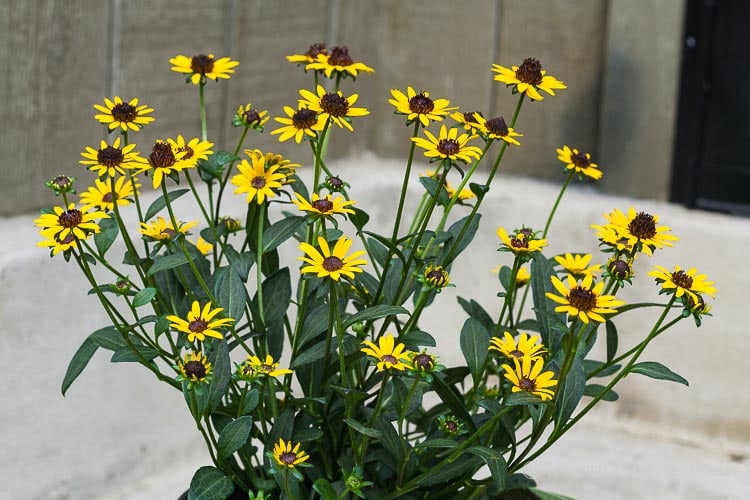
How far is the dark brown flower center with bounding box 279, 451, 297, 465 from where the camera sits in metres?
0.71

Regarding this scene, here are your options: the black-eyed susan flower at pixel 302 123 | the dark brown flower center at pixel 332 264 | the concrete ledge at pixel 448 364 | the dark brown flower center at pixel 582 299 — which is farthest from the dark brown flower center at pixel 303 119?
the concrete ledge at pixel 448 364

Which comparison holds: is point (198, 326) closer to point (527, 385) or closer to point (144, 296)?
point (144, 296)

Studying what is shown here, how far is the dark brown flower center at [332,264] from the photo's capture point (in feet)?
2.26

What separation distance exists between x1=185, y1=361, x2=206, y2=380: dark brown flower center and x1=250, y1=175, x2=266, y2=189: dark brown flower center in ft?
0.46

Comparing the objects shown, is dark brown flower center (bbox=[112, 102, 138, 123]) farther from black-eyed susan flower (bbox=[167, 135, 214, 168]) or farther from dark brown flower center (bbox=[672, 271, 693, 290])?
dark brown flower center (bbox=[672, 271, 693, 290])

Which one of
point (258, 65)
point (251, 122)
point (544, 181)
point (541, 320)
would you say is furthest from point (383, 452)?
point (544, 181)

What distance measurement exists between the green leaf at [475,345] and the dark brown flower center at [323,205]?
0.16 metres

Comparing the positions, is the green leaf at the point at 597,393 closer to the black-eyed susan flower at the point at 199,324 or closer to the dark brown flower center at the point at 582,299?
the dark brown flower center at the point at 582,299

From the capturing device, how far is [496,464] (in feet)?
2.41

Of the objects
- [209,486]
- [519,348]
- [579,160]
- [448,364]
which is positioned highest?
[579,160]

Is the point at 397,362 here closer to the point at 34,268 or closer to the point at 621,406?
the point at 34,268

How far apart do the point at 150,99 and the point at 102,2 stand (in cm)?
13

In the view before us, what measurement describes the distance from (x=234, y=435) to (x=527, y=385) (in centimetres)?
19

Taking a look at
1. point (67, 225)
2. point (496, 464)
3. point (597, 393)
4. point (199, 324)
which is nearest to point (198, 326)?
point (199, 324)
